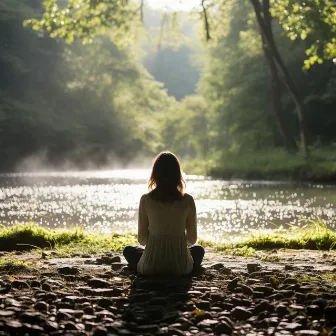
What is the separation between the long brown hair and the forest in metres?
12.3

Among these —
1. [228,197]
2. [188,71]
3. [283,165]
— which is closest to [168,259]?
[228,197]

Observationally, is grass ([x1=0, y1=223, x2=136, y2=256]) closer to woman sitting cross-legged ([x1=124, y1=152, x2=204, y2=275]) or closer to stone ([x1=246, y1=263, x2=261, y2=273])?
stone ([x1=246, y1=263, x2=261, y2=273])

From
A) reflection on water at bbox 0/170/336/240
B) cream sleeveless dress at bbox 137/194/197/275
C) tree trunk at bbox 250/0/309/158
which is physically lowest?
reflection on water at bbox 0/170/336/240

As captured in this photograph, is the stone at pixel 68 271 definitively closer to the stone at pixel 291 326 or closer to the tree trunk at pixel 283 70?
the stone at pixel 291 326

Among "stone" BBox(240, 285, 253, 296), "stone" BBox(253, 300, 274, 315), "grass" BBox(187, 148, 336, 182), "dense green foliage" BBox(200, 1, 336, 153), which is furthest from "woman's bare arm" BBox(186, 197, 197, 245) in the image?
"dense green foliage" BBox(200, 1, 336, 153)

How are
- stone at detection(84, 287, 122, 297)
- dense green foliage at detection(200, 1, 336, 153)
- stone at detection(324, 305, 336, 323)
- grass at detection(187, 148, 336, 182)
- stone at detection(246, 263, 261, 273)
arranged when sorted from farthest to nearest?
1. dense green foliage at detection(200, 1, 336, 153)
2. grass at detection(187, 148, 336, 182)
3. stone at detection(246, 263, 261, 273)
4. stone at detection(84, 287, 122, 297)
5. stone at detection(324, 305, 336, 323)

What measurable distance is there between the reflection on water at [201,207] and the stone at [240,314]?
7.23m

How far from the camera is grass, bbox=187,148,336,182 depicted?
29459 millimetres

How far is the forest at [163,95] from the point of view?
93.3 ft

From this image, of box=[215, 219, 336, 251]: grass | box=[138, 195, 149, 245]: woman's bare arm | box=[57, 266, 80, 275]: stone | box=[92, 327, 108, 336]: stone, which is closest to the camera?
box=[92, 327, 108, 336]: stone

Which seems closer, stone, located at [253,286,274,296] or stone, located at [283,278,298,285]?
stone, located at [253,286,274,296]

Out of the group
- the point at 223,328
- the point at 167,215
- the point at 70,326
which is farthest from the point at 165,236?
the point at 70,326

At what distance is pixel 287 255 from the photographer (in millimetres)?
8562

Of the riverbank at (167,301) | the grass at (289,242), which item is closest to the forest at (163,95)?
the grass at (289,242)
